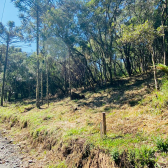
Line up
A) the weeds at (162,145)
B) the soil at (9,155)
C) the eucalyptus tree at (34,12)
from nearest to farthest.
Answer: the weeds at (162,145)
the soil at (9,155)
the eucalyptus tree at (34,12)

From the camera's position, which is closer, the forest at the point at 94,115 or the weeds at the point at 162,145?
the weeds at the point at 162,145

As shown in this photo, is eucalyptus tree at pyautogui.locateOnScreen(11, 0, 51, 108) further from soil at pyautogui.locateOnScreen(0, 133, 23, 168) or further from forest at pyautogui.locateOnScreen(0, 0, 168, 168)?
soil at pyautogui.locateOnScreen(0, 133, 23, 168)

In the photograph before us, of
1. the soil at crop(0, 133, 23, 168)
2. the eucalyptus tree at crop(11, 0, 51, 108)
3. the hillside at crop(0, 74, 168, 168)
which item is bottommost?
the soil at crop(0, 133, 23, 168)

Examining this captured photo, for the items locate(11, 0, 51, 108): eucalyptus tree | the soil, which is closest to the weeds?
the soil

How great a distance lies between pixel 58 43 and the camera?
1488 centimetres

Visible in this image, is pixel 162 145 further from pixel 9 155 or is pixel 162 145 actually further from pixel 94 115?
pixel 9 155

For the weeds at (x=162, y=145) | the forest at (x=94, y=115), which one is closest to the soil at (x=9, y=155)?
the forest at (x=94, y=115)

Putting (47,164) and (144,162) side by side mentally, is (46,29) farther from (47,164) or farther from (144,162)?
(144,162)

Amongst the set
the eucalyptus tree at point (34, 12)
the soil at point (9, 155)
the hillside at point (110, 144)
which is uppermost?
the eucalyptus tree at point (34, 12)

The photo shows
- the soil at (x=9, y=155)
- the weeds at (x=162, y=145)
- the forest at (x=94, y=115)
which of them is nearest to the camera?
the weeds at (x=162, y=145)

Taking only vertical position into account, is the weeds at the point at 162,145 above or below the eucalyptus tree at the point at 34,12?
Answer: below

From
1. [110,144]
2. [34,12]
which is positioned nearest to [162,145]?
[110,144]

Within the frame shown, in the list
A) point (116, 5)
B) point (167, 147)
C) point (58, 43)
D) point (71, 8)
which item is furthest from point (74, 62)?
point (167, 147)

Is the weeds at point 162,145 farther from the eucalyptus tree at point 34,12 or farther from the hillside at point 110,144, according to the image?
the eucalyptus tree at point 34,12
